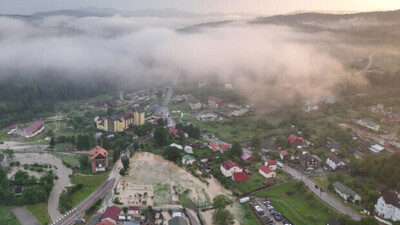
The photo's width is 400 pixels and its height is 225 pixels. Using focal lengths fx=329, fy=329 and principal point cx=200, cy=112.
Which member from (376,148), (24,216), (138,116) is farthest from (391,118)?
(24,216)

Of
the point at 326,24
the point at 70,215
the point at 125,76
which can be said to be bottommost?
the point at 125,76

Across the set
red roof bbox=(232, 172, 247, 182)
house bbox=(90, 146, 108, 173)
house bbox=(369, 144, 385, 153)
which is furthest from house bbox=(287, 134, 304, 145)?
house bbox=(90, 146, 108, 173)

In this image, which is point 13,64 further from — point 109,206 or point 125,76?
point 109,206

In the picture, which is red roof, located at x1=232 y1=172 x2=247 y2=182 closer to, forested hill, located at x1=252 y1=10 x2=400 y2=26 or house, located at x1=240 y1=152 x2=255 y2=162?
house, located at x1=240 y1=152 x2=255 y2=162

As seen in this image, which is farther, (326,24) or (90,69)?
(90,69)

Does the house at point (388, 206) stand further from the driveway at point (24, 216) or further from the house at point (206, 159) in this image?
the driveway at point (24, 216)

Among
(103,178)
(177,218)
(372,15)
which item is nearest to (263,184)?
(177,218)

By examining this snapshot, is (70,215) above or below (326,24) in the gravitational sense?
below
